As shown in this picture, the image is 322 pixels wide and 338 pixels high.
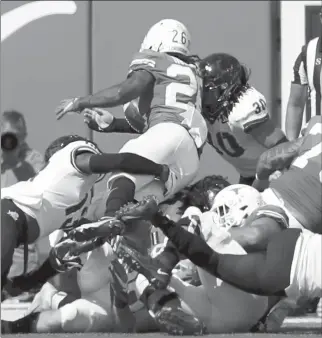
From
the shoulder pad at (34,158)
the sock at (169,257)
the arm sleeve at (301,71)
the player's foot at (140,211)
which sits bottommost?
the sock at (169,257)

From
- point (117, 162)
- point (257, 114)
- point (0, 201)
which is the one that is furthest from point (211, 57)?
point (0, 201)

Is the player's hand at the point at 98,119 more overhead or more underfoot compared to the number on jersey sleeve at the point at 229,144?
more overhead

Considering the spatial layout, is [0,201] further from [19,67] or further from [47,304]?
[19,67]

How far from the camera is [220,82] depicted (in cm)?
514

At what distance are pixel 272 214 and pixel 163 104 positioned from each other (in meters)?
0.89

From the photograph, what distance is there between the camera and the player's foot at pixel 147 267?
4.06m

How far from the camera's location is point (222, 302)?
13.6ft

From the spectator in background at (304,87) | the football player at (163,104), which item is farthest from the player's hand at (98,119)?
the spectator in background at (304,87)

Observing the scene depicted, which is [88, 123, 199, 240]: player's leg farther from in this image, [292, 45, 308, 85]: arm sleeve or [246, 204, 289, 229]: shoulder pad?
[292, 45, 308, 85]: arm sleeve

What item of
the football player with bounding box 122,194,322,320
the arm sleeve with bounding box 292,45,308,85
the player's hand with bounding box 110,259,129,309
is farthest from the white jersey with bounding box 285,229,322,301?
the arm sleeve with bounding box 292,45,308,85

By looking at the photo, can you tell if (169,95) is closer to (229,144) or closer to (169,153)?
(169,153)

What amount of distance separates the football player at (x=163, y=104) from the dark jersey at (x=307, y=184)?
507 millimetres

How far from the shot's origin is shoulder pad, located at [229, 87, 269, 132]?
5.14 metres

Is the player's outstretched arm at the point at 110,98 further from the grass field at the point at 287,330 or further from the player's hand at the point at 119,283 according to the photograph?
the grass field at the point at 287,330
